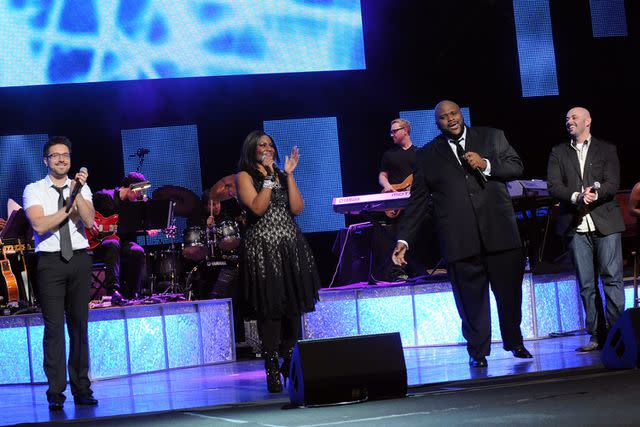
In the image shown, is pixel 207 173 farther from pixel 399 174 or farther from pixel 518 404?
pixel 518 404

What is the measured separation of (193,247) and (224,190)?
2.19ft

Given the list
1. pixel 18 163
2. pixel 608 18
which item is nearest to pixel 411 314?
pixel 18 163

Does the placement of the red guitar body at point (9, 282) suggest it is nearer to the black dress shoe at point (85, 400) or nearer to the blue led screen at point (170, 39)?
the blue led screen at point (170, 39)

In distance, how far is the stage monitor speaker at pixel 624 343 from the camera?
16.8 ft

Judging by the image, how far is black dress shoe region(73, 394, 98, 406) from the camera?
5741 millimetres

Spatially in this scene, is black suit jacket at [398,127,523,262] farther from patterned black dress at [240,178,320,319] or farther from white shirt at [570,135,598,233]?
patterned black dress at [240,178,320,319]

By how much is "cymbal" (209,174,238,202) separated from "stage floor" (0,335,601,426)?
221cm

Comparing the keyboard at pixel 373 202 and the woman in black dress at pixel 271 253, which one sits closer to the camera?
the woman in black dress at pixel 271 253

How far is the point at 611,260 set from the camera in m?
6.61

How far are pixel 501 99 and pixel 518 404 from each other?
7725mm

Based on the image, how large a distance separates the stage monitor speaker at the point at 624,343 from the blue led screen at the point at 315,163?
5836 mm

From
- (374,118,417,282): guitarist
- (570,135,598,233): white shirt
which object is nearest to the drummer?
(374,118,417,282): guitarist

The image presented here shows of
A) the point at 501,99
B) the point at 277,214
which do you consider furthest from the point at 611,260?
the point at 501,99

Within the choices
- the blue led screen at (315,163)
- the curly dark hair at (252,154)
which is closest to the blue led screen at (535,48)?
the blue led screen at (315,163)
